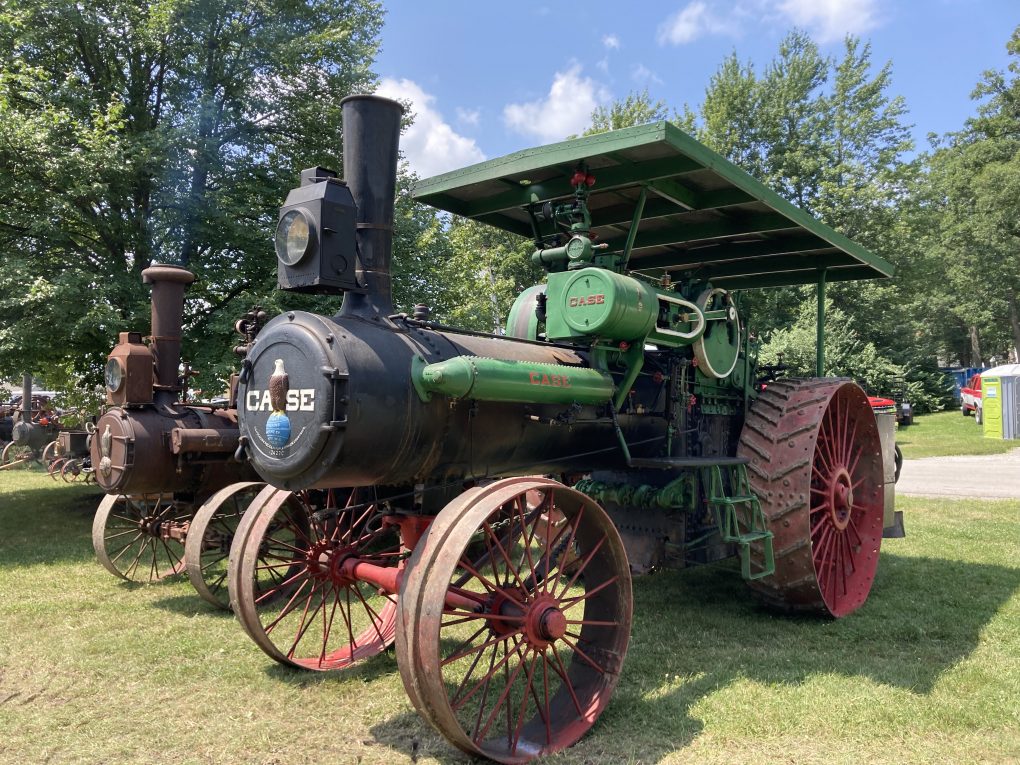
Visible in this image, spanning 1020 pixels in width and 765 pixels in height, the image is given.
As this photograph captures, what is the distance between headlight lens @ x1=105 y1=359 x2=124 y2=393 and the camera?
609 centimetres

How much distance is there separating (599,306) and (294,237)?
1.61 meters

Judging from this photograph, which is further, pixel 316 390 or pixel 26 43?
pixel 26 43

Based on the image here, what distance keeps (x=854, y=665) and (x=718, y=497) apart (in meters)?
1.17

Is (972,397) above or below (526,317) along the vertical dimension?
below

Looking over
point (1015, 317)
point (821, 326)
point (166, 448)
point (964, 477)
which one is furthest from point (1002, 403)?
point (166, 448)

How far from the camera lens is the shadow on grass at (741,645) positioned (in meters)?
3.41

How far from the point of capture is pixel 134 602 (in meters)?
6.10

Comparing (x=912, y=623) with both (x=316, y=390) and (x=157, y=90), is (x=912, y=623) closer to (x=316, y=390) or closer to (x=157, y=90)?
(x=316, y=390)

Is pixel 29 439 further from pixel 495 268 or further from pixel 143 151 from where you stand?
pixel 495 268

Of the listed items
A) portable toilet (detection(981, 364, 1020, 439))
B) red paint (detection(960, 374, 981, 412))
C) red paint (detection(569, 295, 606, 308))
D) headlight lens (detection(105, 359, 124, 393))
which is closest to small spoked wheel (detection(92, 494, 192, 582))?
headlight lens (detection(105, 359, 124, 393))

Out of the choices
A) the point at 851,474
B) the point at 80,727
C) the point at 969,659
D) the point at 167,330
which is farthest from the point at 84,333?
the point at 969,659

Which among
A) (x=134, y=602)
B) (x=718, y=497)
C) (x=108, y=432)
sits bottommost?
(x=134, y=602)

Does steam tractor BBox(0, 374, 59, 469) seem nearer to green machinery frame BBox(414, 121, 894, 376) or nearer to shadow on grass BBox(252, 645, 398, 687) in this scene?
shadow on grass BBox(252, 645, 398, 687)

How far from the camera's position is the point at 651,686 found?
392 centimetres
